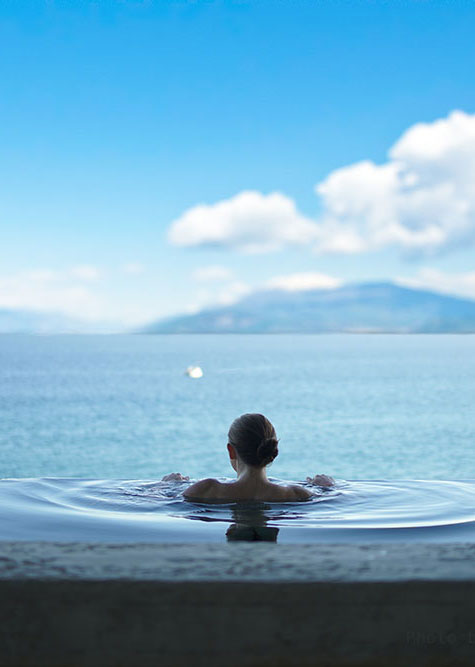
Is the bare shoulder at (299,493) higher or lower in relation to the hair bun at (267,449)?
lower

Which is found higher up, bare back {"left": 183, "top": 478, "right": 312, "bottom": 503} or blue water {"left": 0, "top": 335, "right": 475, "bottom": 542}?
bare back {"left": 183, "top": 478, "right": 312, "bottom": 503}

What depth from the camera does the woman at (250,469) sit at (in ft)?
17.3

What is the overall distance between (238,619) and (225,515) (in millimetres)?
4019

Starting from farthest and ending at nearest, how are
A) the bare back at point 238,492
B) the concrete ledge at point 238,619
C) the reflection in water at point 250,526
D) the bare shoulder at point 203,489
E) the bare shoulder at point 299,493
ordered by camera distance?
the bare shoulder at point 299,493
the bare shoulder at point 203,489
the bare back at point 238,492
the reflection in water at point 250,526
the concrete ledge at point 238,619

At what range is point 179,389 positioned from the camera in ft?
180

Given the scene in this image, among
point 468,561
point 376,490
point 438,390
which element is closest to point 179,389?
point 438,390

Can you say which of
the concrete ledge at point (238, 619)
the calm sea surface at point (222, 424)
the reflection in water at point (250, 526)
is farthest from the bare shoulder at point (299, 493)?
the calm sea surface at point (222, 424)

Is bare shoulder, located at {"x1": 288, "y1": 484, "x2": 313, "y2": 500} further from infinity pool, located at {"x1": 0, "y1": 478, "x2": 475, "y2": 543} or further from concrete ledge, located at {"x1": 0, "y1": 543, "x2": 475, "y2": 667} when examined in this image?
concrete ledge, located at {"x1": 0, "y1": 543, "x2": 475, "y2": 667}

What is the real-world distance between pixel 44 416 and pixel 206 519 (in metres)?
31.6

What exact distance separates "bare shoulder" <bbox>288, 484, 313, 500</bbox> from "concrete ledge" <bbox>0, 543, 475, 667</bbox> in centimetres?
440

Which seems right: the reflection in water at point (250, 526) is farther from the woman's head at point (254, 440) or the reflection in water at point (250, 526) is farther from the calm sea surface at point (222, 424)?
the calm sea surface at point (222, 424)

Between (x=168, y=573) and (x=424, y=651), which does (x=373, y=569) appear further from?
(x=168, y=573)

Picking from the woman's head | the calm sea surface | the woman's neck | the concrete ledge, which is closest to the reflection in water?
the woman's neck

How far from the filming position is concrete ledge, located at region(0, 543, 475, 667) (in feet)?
4.89
